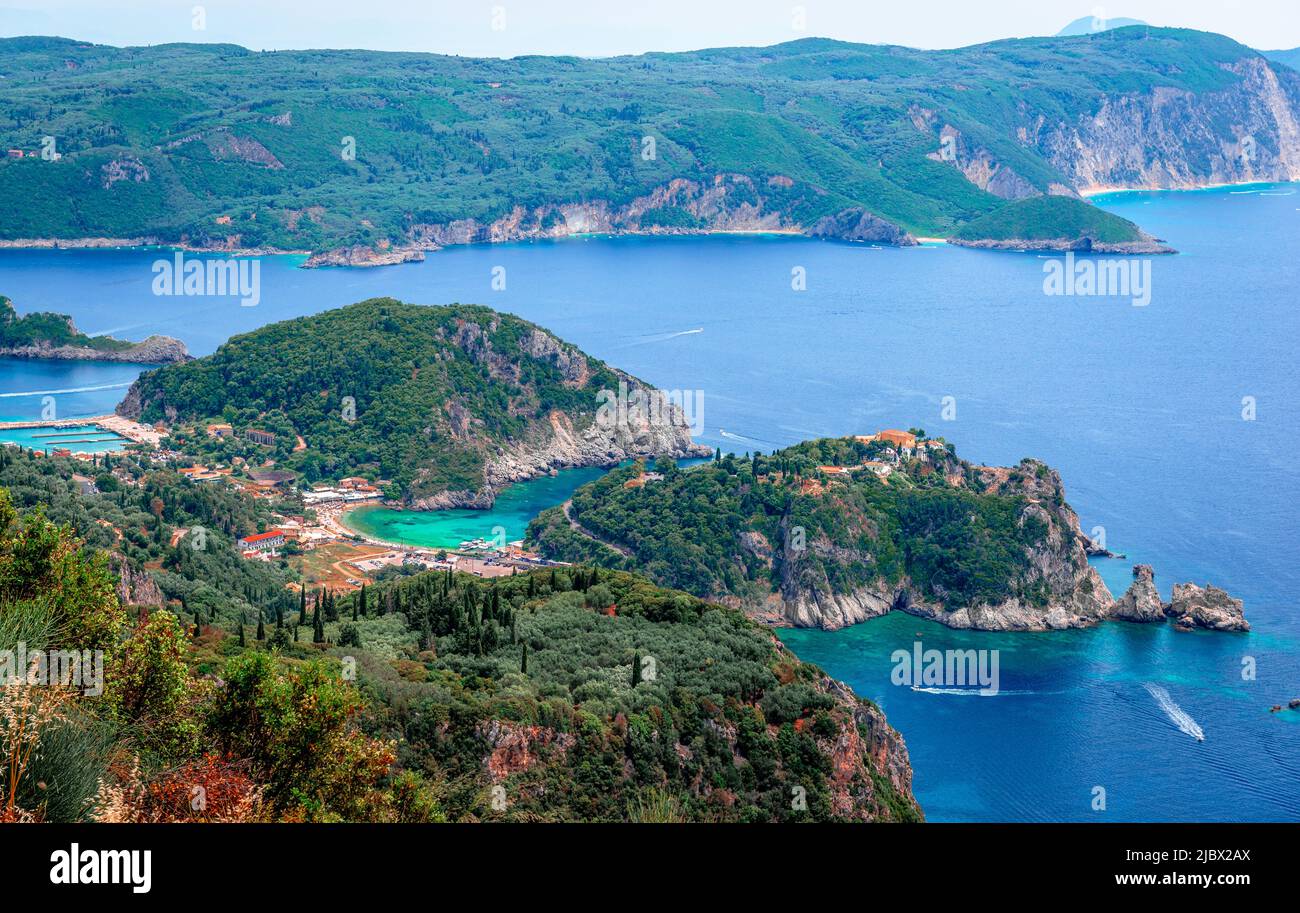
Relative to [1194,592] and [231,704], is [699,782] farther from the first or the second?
[1194,592]

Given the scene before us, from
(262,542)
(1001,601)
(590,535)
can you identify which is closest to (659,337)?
(590,535)

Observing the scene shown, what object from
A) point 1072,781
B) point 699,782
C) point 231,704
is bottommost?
point 1072,781

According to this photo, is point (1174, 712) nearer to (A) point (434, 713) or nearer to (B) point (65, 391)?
(A) point (434, 713)

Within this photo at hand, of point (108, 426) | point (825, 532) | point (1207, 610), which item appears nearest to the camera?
point (1207, 610)

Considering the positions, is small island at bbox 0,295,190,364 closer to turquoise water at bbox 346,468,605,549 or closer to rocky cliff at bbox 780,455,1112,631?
turquoise water at bbox 346,468,605,549

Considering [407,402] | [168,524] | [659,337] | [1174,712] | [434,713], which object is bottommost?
[1174,712]

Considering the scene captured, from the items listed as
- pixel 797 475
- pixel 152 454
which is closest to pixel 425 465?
pixel 152 454

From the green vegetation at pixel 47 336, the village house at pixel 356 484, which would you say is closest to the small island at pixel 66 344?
the green vegetation at pixel 47 336
